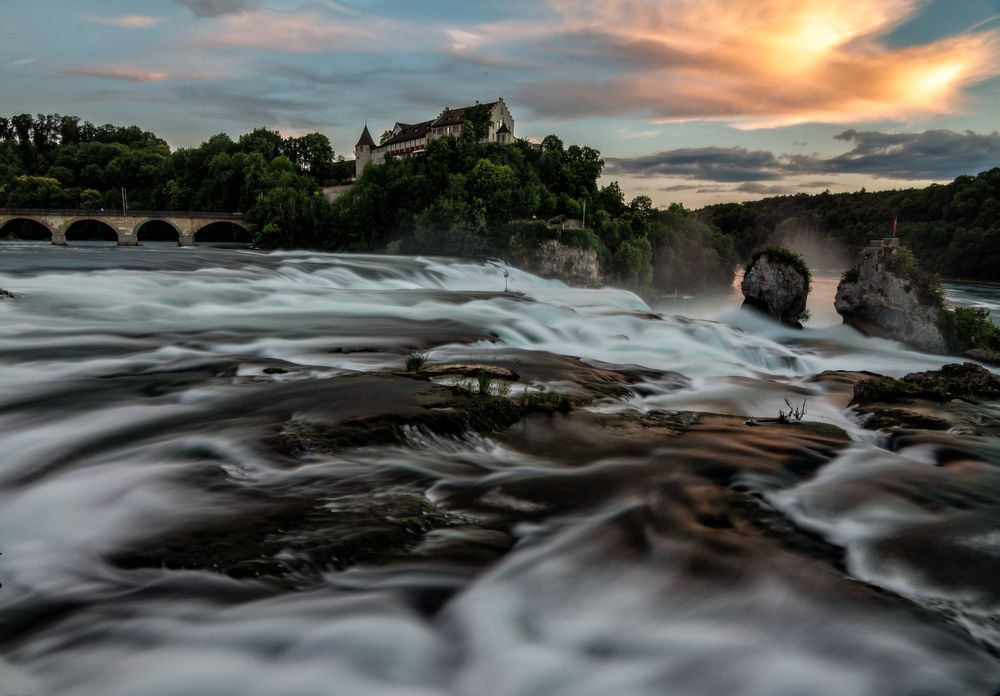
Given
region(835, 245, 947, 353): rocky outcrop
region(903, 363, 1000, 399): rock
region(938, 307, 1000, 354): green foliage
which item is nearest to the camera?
region(903, 363, 1000, 399): rock

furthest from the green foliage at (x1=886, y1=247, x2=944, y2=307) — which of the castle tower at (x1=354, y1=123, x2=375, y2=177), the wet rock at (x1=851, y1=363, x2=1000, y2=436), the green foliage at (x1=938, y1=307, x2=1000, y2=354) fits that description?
the castle tower at (x1=354, y1=123, x2=375, y2=177)

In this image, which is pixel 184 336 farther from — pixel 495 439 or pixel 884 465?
pixel 884 465

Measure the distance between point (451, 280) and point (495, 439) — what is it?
104 ft

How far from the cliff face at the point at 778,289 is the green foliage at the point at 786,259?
77mm

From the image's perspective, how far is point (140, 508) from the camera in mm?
5707

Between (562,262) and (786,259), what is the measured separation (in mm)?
22732

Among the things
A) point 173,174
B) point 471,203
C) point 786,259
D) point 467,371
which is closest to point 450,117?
point 471,203

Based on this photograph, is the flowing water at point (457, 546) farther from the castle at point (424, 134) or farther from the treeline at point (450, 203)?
the castle at point (424, 134)

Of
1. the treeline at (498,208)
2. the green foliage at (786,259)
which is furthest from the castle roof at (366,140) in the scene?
the green foliage at (786,259)

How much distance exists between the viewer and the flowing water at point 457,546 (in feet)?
13.0

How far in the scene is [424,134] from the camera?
93812 millimetres

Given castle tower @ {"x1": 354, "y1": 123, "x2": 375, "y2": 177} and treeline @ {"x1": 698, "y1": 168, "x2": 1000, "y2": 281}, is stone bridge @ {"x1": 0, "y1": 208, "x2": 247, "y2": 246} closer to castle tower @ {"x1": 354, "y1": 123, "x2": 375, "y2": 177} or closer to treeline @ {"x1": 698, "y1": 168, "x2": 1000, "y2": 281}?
castle tower @ {"x1": 354, "y1": 123, "x2": 375, "y2": 177}

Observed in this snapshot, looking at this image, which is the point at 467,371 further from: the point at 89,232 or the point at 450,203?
the point at 89,232

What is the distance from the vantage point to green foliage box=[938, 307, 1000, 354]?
3516cm
